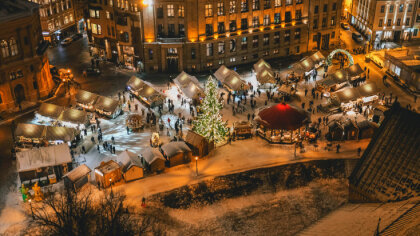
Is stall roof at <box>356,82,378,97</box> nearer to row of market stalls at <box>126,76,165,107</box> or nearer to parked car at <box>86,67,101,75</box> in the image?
row of market stalls at <box>126,76,165,107</box>

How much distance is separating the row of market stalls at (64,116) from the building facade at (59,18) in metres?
37.4

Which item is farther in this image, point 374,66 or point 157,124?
point 374,66

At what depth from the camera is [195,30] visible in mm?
80125

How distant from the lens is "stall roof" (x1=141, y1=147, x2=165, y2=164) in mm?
51809

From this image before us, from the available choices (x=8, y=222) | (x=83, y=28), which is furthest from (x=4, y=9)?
(x=83, y=28)

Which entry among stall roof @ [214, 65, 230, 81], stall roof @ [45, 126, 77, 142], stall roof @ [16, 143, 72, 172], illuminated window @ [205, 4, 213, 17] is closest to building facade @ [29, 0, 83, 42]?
illuminated window @ [205, 4, 213, 17]

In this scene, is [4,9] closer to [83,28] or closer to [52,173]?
[52,173]

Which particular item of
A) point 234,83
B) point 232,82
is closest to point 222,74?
point 232,82

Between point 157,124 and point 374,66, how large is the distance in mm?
44372

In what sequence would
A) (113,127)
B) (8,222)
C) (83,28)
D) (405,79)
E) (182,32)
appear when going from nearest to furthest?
(8,222) < (113,127) < (405,79) < (182,32) < (83,28)

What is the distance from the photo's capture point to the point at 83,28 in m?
107

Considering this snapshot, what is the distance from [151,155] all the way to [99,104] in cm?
1787

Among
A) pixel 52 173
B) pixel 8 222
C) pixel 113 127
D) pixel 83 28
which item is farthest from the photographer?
pixel 83 28

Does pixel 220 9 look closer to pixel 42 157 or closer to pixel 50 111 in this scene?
pixel 50 111
